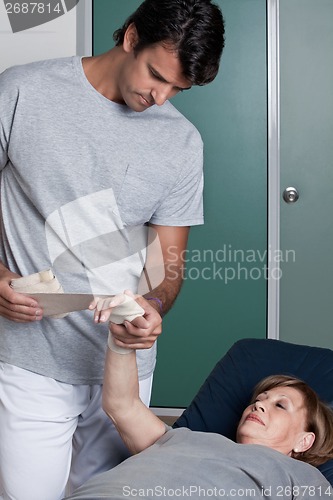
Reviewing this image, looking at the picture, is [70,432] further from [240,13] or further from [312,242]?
[240,13]

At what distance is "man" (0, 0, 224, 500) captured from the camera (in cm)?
156

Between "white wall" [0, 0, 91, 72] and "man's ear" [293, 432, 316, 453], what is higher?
"white wall" [0, 0, 91, 72]

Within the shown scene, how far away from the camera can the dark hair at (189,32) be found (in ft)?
4.99

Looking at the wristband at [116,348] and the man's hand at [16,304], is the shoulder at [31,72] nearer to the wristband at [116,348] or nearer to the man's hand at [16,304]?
the man's hand at [16,304]

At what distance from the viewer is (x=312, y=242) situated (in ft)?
11.0

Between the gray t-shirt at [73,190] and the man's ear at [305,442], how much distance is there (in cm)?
43

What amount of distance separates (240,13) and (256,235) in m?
0.93

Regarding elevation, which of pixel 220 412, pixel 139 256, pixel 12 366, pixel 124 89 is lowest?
pixel 220 412

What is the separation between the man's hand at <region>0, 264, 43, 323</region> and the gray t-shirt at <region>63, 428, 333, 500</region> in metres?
0.34

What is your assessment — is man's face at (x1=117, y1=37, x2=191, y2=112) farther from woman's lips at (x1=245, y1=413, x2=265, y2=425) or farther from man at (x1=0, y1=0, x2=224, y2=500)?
woman's lips at (x1=245, y1=413, x2=265, y2=425)

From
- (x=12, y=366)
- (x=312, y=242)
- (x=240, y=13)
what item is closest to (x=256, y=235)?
(x=312, y=242)

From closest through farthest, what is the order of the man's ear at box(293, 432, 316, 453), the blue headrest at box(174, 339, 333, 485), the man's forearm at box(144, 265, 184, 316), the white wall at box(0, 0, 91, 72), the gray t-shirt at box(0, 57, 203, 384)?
the gray t-shirt at box(0, 57, 203, 384)
the man's forearm at box(144, 265, 184, 316)
the man's ear at box(293, 432, 316, 453)
the blue headrest at box(174, 339, 333, 485)
the white wall at box(0, 0, 91, 72)

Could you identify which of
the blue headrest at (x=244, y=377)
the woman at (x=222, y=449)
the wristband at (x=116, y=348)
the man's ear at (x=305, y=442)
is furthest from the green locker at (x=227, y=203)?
the wristband at (x=116, y=348)

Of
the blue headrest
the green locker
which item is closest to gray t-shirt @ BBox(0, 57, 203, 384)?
the blue headrest
